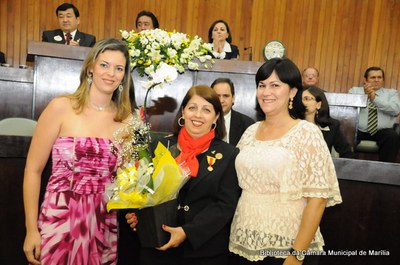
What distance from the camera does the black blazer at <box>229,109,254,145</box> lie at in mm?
3242

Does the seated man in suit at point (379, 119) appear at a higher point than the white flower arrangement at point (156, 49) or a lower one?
lower

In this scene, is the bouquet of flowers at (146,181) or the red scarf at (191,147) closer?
the bouquet of flowers at (146,181)

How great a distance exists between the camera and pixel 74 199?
1909mm

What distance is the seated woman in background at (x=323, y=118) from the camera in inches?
145

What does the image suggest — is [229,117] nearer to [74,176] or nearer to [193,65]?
[193,65]

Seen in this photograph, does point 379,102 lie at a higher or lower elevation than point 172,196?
higher

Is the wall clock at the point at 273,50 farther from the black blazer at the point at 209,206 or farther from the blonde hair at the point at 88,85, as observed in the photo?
the black blazer at the point at 209,206

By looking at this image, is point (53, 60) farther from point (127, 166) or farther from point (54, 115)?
point (127, 166)

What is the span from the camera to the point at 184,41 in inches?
128

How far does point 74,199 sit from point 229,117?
1706 millimetres

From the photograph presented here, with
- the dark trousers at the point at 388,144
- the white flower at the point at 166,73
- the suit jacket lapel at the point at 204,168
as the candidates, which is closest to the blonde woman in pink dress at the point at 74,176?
the white flower at the point at 166,73

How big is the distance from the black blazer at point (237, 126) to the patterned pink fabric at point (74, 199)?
145cm

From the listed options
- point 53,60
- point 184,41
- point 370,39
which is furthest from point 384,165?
point 370,39

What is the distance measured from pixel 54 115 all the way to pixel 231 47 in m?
3.69
